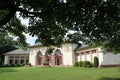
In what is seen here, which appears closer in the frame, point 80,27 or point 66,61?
point 80,27

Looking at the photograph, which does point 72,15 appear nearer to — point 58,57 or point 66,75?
point 66,75

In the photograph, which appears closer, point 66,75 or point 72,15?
point 72,15

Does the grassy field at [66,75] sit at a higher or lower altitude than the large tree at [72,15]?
lower

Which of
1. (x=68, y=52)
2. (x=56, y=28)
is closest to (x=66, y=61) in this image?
(x=68, y=52)

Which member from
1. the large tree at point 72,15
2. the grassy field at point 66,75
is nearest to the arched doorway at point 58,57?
the grassy field at point 66,75

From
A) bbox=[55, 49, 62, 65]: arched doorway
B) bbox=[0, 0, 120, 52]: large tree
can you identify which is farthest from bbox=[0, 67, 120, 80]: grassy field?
bbox=[55, 49, 62, 65]: arched doorway

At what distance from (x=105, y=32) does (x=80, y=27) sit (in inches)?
51.2

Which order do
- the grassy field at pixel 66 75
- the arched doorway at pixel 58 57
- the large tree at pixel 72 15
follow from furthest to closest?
the arched doorway at pixel 58 57, the grassy field at pixel 66 75, the large tree at pixel 72 15

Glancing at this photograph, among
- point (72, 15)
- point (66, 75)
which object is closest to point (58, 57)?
point (66, 75)

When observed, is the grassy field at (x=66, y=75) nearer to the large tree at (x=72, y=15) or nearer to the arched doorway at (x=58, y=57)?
the large tree at (x=72, y=15)

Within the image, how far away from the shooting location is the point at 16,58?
73.2m

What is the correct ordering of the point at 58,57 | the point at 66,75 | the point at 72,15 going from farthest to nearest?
the point at 58,57 → the point at 66,75 → the point at 72,15

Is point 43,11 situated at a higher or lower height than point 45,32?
higher

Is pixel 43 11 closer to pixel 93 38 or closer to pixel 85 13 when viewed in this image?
pixel 85 13
